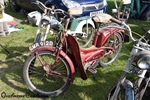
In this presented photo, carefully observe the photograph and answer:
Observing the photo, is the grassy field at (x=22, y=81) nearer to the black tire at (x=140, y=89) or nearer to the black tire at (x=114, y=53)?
the black tire at (x=114, y=53)

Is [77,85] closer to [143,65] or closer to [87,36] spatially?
[87,36]

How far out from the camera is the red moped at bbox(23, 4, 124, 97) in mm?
3193

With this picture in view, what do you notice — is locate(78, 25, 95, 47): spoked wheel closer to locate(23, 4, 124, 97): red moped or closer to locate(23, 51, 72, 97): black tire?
locate(23, 4, 124, 97): red moped

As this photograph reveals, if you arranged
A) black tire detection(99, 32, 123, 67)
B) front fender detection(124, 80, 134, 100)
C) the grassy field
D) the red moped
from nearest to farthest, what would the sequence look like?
front fender detection(124, 80, 134, 100)
the red moped
the grassy field
black tire detection(99, 32, 123, 67)

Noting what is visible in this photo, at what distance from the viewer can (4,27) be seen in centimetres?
556

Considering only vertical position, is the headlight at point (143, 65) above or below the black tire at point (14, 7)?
above

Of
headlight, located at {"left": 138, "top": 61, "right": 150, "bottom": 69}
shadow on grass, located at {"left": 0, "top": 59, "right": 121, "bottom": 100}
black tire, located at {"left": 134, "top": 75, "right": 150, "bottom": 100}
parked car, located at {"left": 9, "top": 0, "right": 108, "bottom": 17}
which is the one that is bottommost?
shadow on grass, located at {"left": 0, "top": 59, "right": 121, "bottom": 100}

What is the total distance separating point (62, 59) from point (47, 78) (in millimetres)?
808

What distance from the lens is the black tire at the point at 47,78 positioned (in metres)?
3.23

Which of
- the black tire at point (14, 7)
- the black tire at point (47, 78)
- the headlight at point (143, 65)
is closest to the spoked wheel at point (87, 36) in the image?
the black tire at point (47, 78)

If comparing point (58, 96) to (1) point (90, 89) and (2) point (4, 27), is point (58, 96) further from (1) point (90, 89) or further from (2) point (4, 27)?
(2) point (4, 27)

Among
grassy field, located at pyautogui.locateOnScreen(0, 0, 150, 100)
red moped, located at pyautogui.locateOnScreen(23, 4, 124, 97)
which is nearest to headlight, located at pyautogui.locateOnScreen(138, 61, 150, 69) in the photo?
red moped, located at pyautogui.locateOnScreen(23, 4, 124, 97)

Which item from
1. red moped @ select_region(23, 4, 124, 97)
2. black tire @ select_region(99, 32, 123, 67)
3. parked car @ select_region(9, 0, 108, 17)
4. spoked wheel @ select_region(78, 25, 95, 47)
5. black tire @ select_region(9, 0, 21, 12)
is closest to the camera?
red moped @ select_region(23, 4, 124, 97)

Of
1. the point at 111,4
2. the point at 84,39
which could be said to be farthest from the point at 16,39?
the point at 111,4
